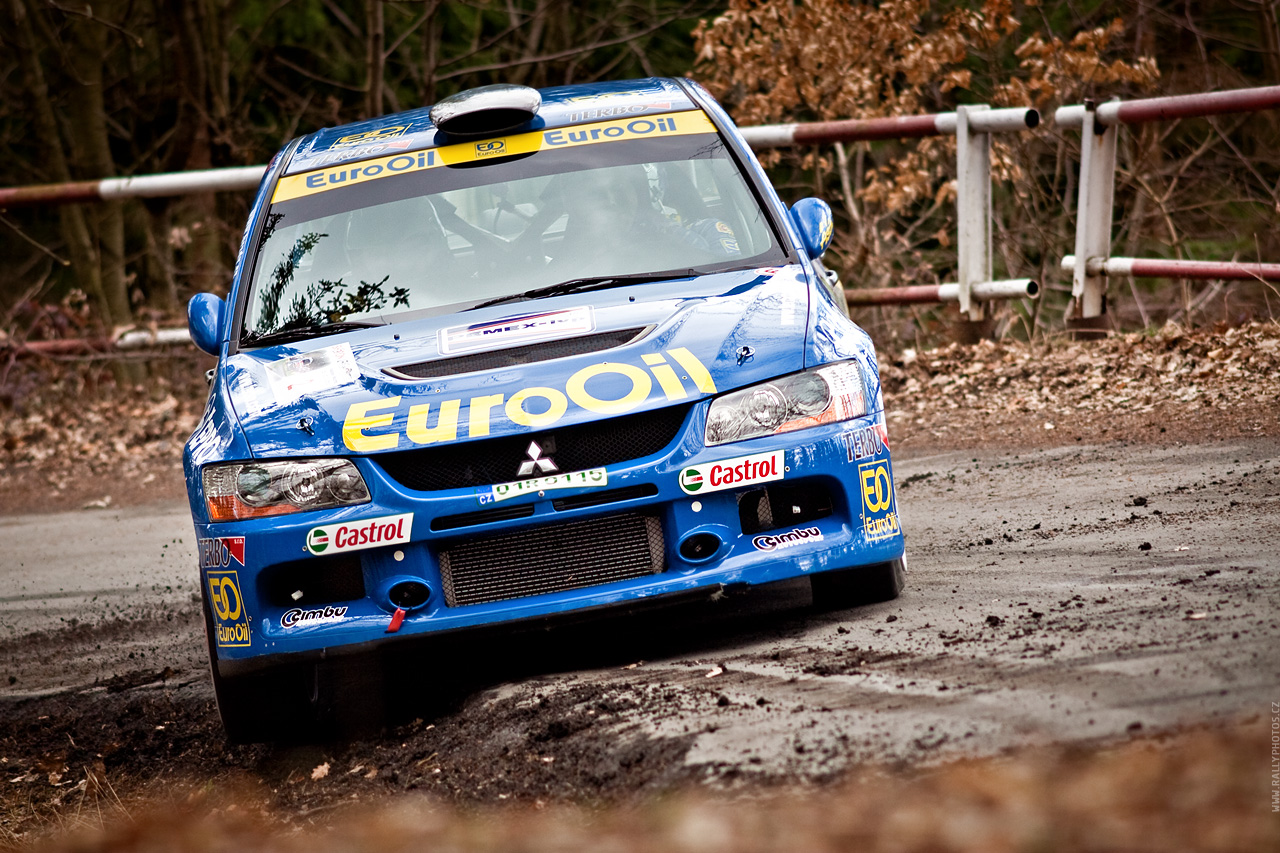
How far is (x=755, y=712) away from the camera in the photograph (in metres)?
3.58

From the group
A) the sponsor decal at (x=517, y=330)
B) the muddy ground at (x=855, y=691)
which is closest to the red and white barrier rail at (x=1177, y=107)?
the muddy ground at (x=855, y=691)

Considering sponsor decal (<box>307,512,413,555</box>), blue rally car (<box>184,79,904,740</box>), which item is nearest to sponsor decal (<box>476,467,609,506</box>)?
blue rally car (<box>184,79,904,740</box>)

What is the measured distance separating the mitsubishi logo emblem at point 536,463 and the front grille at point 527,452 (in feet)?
0.03

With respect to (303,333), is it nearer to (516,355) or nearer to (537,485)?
(516,355)

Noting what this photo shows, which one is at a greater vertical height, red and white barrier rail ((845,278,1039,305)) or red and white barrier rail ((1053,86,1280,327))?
red and white barrier rail ((1053,86,1280,327))

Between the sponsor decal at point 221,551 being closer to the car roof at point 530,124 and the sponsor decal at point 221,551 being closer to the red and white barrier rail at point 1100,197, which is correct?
the car roof at point 530,124

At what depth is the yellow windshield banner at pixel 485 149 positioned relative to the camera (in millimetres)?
5496

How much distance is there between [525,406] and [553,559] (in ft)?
1.56

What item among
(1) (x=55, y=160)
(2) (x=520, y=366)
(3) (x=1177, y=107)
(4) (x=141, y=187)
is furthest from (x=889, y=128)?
(1) (x=55, y=160)

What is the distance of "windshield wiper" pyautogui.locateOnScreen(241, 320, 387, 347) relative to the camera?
193 inches

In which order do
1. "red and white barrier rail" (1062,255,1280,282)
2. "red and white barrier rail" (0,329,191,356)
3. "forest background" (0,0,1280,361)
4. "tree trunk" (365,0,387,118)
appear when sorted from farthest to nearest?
"tree trunk" (365,0,387,118) < "red and white barrier rail" (0,329,191,356) < "forest background" (0,0,1280,361) < "red and white barrier rail" (1062,255,1280,282)

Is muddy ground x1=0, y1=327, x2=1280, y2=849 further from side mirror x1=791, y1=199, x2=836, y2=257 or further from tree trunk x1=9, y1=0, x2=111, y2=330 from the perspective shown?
tree trunk x1=9, y1=0, x2=111, y2=330

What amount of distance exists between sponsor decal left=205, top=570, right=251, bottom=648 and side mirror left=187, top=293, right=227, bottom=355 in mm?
1191

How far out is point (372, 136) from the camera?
5863 millimetres
